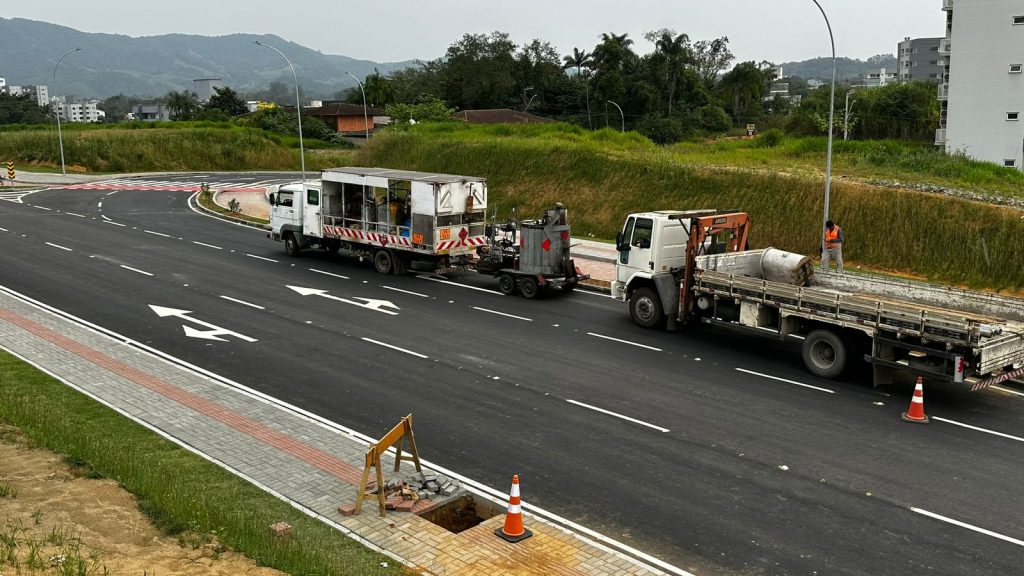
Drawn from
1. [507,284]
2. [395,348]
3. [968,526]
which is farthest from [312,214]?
[968,526]

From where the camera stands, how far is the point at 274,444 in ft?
41.7

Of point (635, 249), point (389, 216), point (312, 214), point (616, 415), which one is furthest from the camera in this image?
point (312, 214)

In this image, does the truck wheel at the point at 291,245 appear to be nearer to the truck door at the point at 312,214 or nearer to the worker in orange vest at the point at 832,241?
the truck door at the point at 312,214

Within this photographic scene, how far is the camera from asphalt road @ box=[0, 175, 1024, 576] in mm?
10281

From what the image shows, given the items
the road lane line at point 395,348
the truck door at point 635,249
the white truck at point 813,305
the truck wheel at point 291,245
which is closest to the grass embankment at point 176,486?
the road lane line at point 395,348

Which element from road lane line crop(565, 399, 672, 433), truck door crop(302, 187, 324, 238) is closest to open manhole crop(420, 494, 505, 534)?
road lane line crop(565, 399, 672, 433)

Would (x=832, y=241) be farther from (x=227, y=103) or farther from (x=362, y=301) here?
(x=227, y=103)

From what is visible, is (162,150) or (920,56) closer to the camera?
(162,150)

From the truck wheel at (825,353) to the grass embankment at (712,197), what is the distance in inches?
448

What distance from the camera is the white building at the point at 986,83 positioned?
48.5 metres

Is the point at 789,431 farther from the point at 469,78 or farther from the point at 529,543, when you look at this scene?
the point at 469,78

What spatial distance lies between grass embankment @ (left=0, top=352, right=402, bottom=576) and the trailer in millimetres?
11815

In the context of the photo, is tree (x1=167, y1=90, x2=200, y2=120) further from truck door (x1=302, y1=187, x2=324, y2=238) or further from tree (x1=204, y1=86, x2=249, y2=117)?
truck door (x1=302, y1=187, x2=324, y2=238)

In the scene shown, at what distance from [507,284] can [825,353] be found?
9691 millimetres
